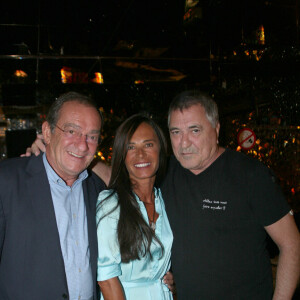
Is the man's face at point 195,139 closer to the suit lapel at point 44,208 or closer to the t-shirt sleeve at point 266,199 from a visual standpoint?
the t-shirt sleeve at point 266,199

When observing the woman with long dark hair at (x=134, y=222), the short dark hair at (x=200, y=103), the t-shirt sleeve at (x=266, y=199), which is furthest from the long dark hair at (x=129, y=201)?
the t-shirt sleeve at (x=266, y=199)

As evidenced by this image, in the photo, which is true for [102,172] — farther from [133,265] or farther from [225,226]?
[225,226]

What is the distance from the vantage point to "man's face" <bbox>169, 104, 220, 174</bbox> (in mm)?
1825

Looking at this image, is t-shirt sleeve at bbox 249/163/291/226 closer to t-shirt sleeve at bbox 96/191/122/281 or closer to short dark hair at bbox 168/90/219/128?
short dark hair at bbox 168/90/219/128

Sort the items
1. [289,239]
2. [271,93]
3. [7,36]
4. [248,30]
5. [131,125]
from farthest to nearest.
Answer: [271,93], [248,30], [7,36], [131,125], [289,239]

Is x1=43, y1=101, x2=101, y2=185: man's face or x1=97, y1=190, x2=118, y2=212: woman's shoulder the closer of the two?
x1=43, y1=101, x2=101, y2=185: man's face

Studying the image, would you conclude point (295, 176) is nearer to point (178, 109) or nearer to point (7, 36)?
point (178, 109)

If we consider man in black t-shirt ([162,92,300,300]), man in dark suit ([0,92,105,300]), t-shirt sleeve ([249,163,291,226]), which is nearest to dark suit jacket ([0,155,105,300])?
man in dark suit ([0,92,105,300])

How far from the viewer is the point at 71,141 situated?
175cm

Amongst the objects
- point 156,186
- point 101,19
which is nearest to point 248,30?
point 101,19

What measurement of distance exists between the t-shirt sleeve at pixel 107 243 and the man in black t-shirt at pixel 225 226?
0.40 m

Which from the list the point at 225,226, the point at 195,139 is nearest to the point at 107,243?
the point at 225,226

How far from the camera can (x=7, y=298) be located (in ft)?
4.96

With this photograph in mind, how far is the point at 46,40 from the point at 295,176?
5.47m
